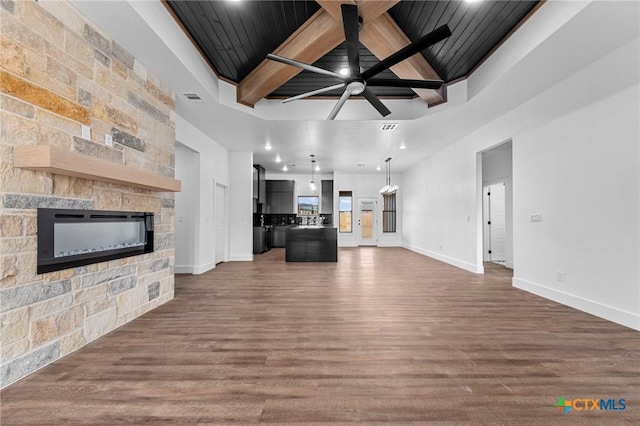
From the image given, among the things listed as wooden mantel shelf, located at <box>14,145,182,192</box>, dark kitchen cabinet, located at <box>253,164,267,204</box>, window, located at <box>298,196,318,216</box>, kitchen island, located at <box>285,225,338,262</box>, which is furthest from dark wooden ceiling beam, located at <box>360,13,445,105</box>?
window, located at <box>298,196,318,216</box>

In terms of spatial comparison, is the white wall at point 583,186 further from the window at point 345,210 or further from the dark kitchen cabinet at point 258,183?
the dark kitchen cabinet at point 258,183

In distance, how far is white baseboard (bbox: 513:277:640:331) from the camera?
277cm

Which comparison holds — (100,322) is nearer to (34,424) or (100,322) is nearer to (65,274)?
(65,274)

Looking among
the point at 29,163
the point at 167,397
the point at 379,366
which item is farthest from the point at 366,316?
the point at 29,163

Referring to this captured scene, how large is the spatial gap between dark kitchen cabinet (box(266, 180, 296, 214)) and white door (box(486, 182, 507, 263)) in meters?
6.36

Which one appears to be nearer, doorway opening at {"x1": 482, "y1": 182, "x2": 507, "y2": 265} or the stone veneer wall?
the stone veneer wall

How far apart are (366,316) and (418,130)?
383cm

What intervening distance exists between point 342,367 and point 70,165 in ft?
8.31

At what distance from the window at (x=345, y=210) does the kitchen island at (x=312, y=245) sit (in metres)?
3.62

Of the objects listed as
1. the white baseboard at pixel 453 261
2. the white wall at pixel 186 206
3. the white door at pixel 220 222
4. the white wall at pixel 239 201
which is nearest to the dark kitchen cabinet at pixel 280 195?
the white wall at pixel 239 201

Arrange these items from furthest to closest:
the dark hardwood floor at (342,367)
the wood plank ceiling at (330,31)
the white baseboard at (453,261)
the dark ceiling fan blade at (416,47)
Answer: the white baseboard at (453,261) < the wood plank ceiling at (330,31) < the dark ceiling fan blade at (416,47) < the dark hardwood floor at (342,367)

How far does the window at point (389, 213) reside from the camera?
10.5 metres

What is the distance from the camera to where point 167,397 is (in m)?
1.68

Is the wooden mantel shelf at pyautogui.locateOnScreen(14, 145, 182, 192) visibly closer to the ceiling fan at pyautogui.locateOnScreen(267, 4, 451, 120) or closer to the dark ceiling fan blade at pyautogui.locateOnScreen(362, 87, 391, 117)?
the ceiling fan at pyautogui.locateOnScreen(267, 4, 451, 120)
